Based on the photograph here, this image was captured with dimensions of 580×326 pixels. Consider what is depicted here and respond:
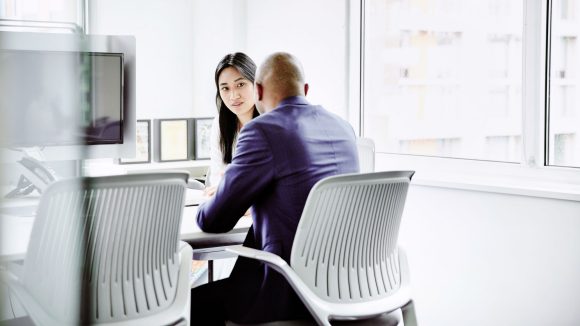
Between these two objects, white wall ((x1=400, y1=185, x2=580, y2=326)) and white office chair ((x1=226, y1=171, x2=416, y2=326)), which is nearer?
white office chair ((x1=226, y1=171, x2=416, y2=326))

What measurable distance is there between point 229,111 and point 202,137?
760mm

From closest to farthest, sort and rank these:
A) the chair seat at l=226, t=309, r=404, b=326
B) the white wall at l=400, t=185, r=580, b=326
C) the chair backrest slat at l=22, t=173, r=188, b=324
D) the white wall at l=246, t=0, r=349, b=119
→ the chair backrest slat at l=22, t=173, r=188, b=324, the chair seat at l=226, t=309, r=404, b=326, the white wall at l=400, t=185, r=580, b=326, the white wall at l=246, t=0, r=349, b=119

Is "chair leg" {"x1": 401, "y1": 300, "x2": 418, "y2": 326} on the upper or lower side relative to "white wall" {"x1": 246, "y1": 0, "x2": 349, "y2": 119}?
lower

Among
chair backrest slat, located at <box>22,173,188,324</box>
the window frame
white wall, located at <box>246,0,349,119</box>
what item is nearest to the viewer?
chair backrest slat, located at <box>22,173,188,324</box>

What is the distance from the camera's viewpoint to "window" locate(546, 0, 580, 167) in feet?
8.01

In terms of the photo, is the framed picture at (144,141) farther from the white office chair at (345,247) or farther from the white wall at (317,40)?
the white office chair at (345,247)

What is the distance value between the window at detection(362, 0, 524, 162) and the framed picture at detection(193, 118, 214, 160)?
796 millimetres

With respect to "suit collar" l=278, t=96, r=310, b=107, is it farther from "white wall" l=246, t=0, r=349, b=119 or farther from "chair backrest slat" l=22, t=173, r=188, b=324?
"white wall" l=246, t=0, r=349, b=119

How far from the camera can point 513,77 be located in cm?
264

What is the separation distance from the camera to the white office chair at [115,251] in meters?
1.00

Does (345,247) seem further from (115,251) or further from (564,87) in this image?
(564,87)

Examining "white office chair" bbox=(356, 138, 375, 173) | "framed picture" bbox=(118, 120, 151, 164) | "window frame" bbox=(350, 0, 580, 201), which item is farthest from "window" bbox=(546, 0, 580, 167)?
"framed picture" bbox=(118, 120, 151, 164)

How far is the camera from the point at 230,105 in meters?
2.69

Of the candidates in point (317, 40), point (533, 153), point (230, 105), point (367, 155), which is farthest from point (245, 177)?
point (317, 40)
